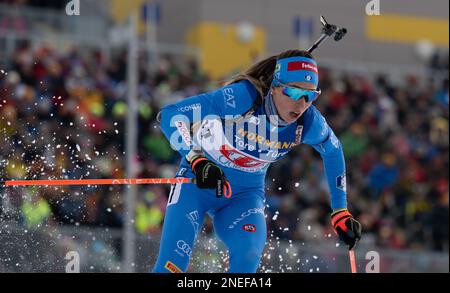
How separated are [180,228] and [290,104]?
43.2 inches

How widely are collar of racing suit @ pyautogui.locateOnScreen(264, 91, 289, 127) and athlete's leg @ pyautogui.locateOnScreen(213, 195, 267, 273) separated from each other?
2.01ft

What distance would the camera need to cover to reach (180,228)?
632 centimetres

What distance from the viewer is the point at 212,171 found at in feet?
19.3

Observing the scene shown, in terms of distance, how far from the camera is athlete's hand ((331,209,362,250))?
659cm

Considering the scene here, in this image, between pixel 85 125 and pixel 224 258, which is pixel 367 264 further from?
pixel 85 125

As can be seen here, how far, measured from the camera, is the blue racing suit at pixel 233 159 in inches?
244

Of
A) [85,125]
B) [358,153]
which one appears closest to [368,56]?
[358,153]

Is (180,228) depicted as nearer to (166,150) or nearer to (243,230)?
(243,230)

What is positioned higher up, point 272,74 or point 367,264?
point 272,74

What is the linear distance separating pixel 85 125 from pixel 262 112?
4617 millimetres

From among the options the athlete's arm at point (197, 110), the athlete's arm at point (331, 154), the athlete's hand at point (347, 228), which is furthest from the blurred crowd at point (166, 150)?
the athlete's hand at point (347, 228)

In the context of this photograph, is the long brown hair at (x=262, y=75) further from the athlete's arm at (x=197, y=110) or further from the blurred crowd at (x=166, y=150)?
the blurred crowd at (x=166, y=150)

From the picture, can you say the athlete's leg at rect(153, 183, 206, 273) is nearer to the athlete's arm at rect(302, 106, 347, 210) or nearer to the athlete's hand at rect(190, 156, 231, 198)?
the athlete's hand at rect(190, 156, 231, 198)

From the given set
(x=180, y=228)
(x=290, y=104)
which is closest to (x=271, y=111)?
(x=290, y=104)
